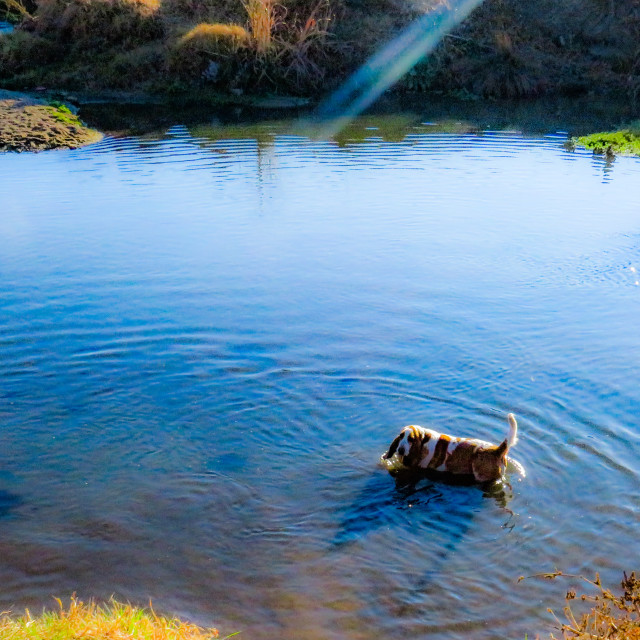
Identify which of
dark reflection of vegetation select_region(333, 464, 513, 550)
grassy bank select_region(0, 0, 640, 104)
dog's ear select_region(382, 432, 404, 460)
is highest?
grassy bank select_region(0, 0, 640, 104)

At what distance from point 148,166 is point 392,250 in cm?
869

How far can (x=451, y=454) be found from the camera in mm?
6344

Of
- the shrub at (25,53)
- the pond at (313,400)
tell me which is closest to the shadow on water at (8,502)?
the pond at (313,400)

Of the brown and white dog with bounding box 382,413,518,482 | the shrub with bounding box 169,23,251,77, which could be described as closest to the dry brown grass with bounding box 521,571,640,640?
the brown and white dog with bounding box 382,413,518,482

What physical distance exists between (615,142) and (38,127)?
15.6 meters

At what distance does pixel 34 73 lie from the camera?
33625 mm

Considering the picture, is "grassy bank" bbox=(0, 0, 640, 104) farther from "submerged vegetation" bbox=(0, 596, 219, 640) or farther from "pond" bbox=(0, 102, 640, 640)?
"submerged vegetation" bbox=(0, 596, 219, 640)

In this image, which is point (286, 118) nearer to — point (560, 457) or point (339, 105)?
point (339, 105)

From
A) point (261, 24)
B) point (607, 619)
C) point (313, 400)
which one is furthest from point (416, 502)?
point (261, 24)

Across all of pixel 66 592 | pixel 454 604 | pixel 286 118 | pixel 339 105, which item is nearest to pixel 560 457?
pixel 454 604

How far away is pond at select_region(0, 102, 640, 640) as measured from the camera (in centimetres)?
529

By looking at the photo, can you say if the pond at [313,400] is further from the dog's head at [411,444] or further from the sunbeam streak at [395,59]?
the sunbeam streak at [395,59]

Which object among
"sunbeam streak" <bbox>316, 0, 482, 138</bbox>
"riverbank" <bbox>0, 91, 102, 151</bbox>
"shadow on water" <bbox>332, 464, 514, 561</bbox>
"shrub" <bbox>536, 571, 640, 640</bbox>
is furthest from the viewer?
"sunbeam streak" <bbox>316, 0, 482, 138</bbox>

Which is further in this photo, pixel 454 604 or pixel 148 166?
pixel 148 166
